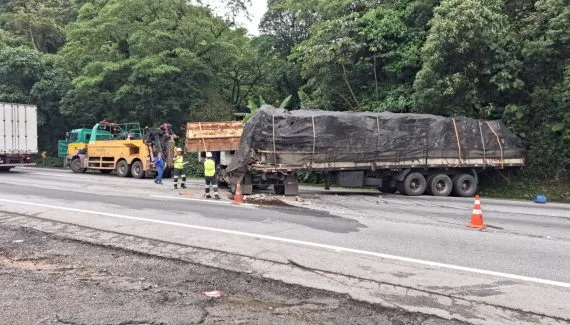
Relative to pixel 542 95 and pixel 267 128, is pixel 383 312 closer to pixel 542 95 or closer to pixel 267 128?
pixel 267 128

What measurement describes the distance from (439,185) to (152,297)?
1486cm

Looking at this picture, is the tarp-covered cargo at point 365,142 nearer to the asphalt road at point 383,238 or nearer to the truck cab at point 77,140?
the asphalt road at point 383,238

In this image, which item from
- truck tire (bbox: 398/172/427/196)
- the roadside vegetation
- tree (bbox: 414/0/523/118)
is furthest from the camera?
the roadside vegetation

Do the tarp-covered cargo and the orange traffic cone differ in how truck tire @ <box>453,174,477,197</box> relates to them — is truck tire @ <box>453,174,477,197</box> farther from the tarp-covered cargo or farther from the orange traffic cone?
the orange traffic cone

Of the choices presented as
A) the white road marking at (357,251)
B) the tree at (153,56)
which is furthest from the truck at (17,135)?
the white road marking at (357,251)

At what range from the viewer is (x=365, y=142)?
17.1 metres

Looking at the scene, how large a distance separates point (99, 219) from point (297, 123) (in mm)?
7662

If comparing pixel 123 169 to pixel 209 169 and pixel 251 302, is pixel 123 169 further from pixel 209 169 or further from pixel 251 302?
pixel 251 302

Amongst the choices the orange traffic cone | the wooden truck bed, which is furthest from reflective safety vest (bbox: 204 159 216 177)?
the orange traffic cone

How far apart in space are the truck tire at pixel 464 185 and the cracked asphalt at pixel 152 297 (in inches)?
556

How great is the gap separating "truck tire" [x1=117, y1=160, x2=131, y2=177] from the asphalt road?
31.8 ft

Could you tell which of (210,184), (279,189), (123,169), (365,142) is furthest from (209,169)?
(123,169)

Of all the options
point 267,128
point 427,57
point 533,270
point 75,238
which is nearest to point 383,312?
point 533,270

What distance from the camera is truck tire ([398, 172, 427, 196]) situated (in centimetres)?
1780
